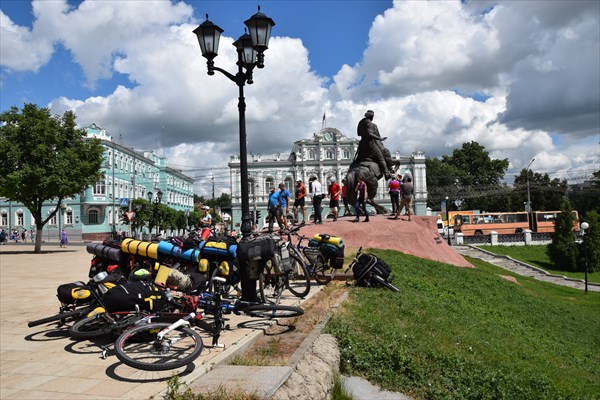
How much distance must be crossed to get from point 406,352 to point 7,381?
13.1 ft

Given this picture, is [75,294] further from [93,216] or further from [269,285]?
[93,216]

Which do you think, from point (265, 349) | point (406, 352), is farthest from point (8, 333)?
point (406, 352)

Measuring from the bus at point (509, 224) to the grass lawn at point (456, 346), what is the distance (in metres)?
39.9

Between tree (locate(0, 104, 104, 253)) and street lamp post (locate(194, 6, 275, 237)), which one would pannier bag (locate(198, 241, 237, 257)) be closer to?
street lamp post (locate(194, 6, 275, 237))

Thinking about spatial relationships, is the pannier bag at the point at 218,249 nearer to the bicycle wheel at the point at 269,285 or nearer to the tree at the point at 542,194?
the bicycle wheel at the point at 269,285

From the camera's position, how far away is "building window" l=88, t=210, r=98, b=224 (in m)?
51.5

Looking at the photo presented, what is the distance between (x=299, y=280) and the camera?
7.44 metres

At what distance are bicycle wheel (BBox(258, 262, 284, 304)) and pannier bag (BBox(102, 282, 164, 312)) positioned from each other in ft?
4.60

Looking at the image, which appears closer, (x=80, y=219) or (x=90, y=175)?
(x=90, y=175)

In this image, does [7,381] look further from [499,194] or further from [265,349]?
[499,194]

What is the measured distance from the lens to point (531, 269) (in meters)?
32.6

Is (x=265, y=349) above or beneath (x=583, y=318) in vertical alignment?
above

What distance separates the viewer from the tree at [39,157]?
2475cm

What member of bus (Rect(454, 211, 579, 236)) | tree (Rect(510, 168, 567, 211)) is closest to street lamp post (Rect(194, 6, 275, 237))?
bus (Rect(454, 211, 579, 236))
